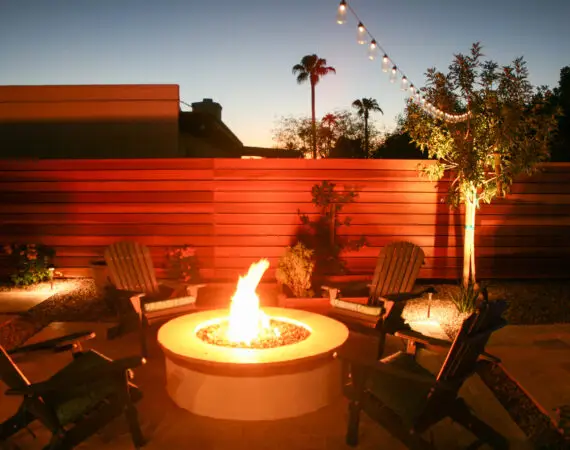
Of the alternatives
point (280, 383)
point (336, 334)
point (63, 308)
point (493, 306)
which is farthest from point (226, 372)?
point (63, 308)

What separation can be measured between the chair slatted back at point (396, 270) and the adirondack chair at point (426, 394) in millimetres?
2351

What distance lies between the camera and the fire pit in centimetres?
308

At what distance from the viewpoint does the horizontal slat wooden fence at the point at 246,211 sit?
7.09 metres

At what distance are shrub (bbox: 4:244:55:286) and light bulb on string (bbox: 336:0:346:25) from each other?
4830 millimetres

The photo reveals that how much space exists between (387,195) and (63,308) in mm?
4306

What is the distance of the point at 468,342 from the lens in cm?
255

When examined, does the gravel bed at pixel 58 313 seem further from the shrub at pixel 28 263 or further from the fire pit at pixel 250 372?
the fire pit at pixel 250 372

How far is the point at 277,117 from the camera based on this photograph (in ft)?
87.4

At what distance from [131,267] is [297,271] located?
1755 millimetres

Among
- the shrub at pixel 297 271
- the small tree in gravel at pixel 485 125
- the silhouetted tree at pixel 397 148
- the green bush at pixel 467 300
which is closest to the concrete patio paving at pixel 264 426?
the green bush at pixel 467 300

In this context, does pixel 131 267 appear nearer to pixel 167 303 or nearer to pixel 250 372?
pixel 167 303

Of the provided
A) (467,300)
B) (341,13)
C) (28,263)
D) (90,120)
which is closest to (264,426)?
(467,300)

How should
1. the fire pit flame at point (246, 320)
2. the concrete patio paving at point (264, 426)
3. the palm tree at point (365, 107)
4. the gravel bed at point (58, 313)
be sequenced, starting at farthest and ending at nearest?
the palm tree at point (365, 107) → the gravel bed at point (58, 313) → the fire pit flame at point (246, 320) → the concrete patio paving at point (264, 426)

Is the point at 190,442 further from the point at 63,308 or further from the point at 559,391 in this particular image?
the point at 63,308
